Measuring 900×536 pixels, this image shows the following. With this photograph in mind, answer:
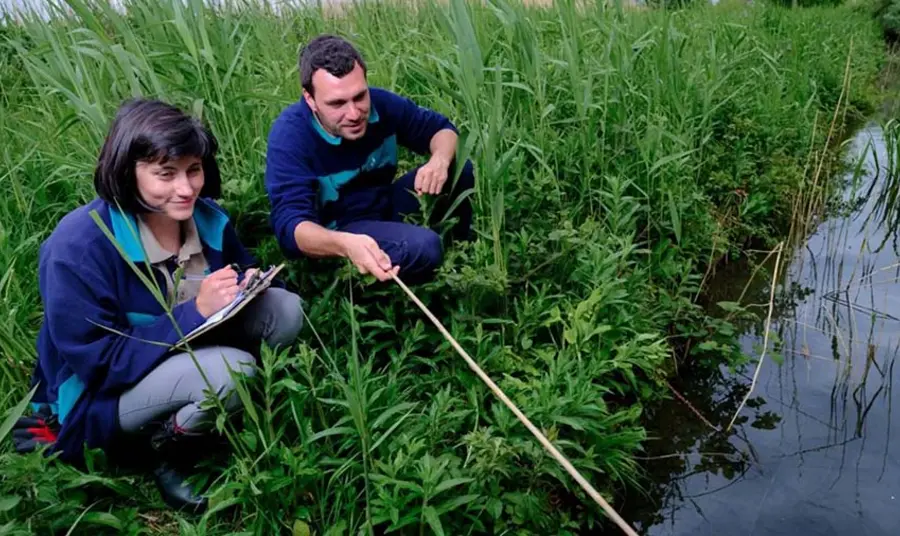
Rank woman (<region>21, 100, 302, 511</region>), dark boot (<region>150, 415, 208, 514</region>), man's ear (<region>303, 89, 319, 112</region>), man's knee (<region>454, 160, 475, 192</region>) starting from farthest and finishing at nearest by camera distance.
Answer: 1. man's knee (<region>454, 160, 475, 192</region>)
2. man's ear (<region>303, 89, 319, 112</region>)
3. dark boot (<region>150, 415, 208, 514</region>)
4. woman (<region>21, 100, 302, 511</region>)

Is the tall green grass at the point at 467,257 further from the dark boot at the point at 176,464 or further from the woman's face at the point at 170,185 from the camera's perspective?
the woman's face at the point at 170,185

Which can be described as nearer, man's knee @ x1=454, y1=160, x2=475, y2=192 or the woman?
the woman

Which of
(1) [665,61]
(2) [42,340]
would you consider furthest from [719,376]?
(2) [42,340]

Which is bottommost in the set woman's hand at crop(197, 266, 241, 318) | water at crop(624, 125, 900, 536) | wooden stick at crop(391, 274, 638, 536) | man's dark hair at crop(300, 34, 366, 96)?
water at crop(624, 125, 900, 536)

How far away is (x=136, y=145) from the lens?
175 cm

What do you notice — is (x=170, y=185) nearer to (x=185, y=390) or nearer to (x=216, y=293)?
(x=216, y=293)

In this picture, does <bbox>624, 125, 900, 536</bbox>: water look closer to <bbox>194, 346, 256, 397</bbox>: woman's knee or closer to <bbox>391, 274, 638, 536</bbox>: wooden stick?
<bbox>391, 274, 638, 536</bbox>: wooden stick

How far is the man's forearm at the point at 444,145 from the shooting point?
2.44m

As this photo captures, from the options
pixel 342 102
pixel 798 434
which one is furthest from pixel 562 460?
pixel 798 434

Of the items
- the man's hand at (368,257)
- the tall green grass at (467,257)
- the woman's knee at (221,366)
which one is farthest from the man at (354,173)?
the woman's knee at (221,366)

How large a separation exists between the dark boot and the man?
A: 62cm

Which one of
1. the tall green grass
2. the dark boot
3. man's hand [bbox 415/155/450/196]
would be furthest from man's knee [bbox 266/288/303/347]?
man's hand [bbox 415/155/450/196]

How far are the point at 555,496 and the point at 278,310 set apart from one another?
94 cm

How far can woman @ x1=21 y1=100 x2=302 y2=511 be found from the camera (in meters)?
1.73
